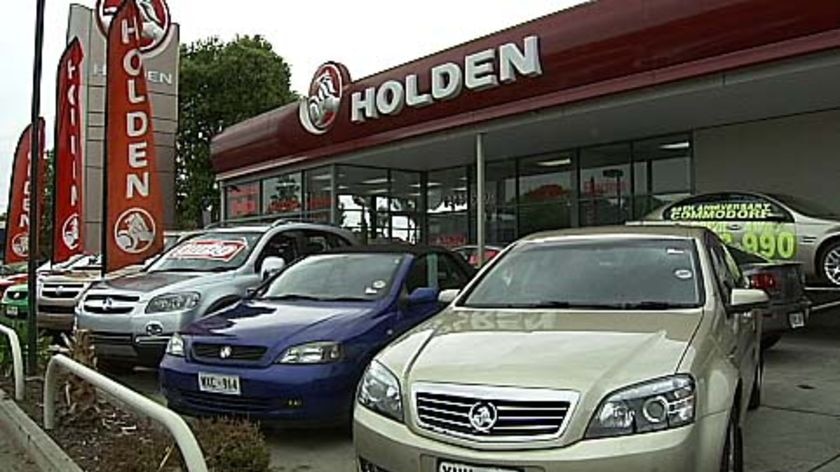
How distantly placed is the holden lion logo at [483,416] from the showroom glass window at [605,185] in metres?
13.3

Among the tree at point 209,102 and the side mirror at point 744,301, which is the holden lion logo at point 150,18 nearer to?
the tree at point 209,102

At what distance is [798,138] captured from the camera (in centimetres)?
1395

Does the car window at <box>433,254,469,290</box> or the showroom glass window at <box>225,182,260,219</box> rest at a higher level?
the showroom glass window at <box>225,182,260,219</box>

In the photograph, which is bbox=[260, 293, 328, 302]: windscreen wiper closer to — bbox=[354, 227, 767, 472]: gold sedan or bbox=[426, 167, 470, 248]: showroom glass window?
bbox=[354, 227, 767, 472]: gold sedan

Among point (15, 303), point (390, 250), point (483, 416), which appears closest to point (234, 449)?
point (483, 416)

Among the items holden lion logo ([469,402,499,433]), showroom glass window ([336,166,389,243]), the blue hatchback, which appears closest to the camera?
holden lion logo ([469,402,499,433])

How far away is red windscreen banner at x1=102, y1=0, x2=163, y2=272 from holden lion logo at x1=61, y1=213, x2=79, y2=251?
134 inches

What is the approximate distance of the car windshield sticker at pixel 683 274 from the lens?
16.6 feet

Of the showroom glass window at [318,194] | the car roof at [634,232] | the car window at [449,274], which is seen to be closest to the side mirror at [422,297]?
the car window at [449,274]

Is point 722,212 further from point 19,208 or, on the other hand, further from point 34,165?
point 19,208

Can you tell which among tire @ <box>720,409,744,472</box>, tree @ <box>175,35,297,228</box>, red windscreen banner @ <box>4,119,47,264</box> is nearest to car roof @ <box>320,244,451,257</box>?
tire @ <box>720,409,744,472</box>

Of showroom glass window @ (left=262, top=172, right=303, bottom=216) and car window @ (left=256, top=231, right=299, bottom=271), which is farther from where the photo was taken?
showroom glass window @ (left=262, top=172, right=303, bottom=216)

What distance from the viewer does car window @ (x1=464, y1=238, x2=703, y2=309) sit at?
498cm

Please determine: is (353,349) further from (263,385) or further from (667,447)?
(667,447)
